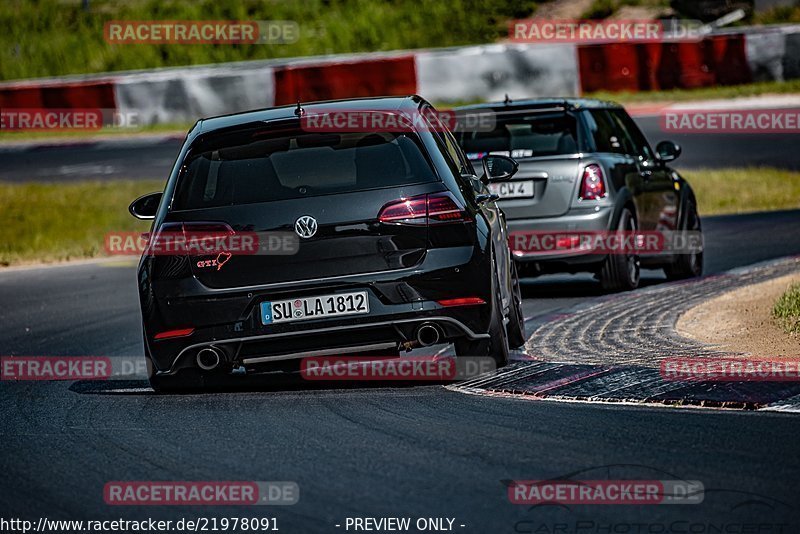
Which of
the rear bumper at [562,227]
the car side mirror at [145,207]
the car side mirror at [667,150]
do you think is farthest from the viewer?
the car side mirror at [667,150]

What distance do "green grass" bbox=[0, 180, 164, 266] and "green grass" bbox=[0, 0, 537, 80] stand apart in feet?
66.1

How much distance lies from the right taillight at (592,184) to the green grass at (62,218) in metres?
8.99

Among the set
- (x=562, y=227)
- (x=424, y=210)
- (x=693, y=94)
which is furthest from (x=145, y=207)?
(x=693, y=94)

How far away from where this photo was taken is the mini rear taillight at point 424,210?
798cm

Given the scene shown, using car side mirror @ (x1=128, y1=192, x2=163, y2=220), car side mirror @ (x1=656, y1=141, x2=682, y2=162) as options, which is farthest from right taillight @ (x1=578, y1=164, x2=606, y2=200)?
car side mirror @ (x1=128, y1=192, x2=163, y2=220)

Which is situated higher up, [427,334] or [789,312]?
[427,334]

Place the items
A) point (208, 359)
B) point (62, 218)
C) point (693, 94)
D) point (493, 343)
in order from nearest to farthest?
point (208, 359), point (493, 343), point (62, 218), point (693, 94)

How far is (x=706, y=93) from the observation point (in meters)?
32.0

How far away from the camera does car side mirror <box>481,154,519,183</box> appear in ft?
31.4

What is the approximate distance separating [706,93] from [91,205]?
13.6 metres

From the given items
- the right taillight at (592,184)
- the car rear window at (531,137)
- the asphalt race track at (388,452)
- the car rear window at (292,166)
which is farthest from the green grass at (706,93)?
the asphalt race track at (388,452)

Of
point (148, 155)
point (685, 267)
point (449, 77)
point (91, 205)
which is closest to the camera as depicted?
point (685, 267)

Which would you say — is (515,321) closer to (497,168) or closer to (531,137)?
(497,168)

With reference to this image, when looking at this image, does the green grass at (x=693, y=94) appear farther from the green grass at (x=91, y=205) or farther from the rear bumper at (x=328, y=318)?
the rear bumper at (x=328, y=318)
